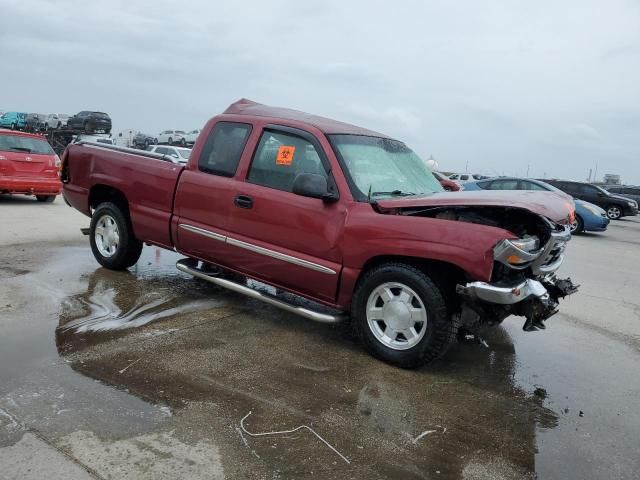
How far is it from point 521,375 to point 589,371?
0.69m

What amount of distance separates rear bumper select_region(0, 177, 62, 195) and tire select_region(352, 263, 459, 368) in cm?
1041

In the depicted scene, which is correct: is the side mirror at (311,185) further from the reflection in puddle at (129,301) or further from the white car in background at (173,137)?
the white car in background at (173,137)

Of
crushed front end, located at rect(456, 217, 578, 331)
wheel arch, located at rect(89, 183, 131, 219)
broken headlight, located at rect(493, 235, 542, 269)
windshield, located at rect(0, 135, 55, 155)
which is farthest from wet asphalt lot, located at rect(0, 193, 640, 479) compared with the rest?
windshield, located at rect(0, 135, 55, 155)

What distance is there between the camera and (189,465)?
2807 mm

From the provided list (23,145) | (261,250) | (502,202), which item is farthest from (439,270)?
(23,145)

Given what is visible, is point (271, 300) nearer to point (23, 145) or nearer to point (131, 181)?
point (131, 181)

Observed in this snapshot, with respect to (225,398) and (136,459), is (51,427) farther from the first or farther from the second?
(225,398)

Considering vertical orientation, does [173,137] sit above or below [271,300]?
above

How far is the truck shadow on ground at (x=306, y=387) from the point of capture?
3070 millimetres

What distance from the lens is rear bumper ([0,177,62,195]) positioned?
12.0m

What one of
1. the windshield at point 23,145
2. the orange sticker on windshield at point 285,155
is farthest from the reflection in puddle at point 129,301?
the windshield at point 23,145

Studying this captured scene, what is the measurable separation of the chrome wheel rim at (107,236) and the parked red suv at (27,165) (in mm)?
6766

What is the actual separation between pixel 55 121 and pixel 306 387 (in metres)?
38.3

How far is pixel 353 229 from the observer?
439 centimetres
